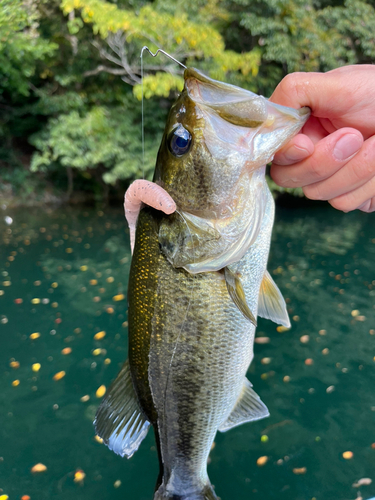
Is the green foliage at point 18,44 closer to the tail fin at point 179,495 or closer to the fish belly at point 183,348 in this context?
the fish belly at point 183,348

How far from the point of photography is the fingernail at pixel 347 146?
4.26 ft

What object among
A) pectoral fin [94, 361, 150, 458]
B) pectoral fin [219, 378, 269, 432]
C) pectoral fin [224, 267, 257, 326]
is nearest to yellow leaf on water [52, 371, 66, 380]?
pectoral fin [94, 361, 150, 458]

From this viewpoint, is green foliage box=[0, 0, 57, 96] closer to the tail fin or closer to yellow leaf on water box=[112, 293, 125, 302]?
yellow leaf on water box=[112, 293, 125, 302]

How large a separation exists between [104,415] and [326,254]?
21.2 ft

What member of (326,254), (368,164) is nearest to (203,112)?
(368,164)

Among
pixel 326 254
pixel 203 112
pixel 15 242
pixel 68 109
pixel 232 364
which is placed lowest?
pixel 15 242

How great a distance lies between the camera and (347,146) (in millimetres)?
1311

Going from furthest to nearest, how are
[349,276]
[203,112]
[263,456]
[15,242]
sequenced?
[15,242], [349,276], [263,456], [203,112]

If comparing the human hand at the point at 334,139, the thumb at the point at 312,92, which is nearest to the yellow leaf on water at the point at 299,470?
the human hand at the point at 334,139

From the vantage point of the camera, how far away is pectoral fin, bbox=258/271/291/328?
1.49 metres

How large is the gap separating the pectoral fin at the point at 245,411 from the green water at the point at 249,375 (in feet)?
4.23

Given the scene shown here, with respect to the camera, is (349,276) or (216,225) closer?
(216,225)

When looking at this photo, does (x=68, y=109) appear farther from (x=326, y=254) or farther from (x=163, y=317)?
(x=163, y=317)

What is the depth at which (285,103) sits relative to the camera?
4.36ft
